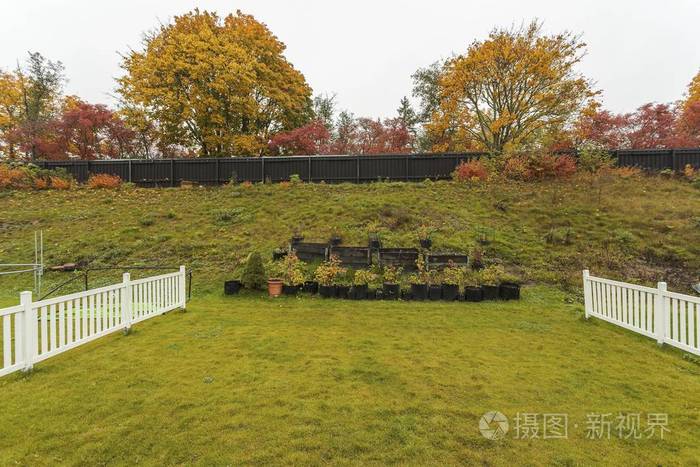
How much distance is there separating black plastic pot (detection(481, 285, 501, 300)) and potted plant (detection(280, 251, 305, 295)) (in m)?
3.78

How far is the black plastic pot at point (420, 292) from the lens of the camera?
252 inches

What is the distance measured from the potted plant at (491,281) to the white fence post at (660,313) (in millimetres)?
2482

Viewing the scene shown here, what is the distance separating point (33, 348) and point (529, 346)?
222 inches

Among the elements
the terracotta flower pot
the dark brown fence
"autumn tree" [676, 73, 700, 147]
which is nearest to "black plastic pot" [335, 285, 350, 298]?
the terracotta flower pot

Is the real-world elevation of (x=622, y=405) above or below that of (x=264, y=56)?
below

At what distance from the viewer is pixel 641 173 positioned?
11555 millimetres

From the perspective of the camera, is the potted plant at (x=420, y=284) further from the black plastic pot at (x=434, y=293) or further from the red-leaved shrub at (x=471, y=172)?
the red-leaved shrub at (x=471, y=172)

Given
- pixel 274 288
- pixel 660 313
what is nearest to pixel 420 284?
pixel 274 288

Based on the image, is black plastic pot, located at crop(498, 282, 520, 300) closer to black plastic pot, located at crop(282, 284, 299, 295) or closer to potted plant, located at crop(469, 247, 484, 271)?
potted plant, located at crop(469, 247, 484, 271)

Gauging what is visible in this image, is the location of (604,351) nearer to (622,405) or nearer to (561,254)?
(622,405)

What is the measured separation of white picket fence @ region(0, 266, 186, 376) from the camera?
3.14m

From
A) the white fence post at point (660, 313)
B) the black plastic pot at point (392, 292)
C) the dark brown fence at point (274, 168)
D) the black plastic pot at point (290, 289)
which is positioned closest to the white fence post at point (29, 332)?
the black plastic pot at point (290, 289)

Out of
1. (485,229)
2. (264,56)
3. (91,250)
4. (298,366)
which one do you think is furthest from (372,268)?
(264,56)

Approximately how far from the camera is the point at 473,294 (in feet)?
20.5
